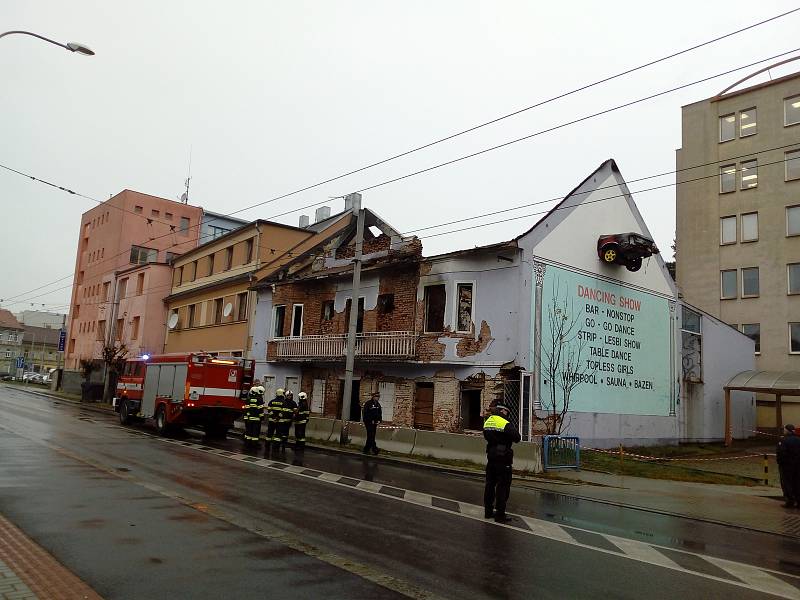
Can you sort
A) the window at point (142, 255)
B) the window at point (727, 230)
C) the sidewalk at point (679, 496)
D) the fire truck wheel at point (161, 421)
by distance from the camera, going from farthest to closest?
the window at point (142, 255)
the window at point (727, 230)
the fire truck wheel at point (161, 421)
the sidewalk at point (679, 496)

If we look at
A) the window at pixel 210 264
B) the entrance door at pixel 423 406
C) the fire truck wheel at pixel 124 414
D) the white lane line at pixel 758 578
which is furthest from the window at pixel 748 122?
the fire truck wheel at pixel 124 414

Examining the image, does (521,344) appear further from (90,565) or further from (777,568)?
(90,565)

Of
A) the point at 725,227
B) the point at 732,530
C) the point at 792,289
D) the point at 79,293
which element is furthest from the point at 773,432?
the point at 79,293

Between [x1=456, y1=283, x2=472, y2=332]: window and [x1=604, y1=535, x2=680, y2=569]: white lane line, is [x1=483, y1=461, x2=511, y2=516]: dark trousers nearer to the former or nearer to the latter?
[x1=604, y1=535, x2=680, y2=569]: white lane line

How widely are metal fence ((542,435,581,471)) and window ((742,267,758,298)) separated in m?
26.1

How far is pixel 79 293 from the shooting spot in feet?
194

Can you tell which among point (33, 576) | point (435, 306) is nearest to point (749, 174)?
point (435, 306)

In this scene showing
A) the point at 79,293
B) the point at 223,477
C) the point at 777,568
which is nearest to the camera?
the point at 777,568

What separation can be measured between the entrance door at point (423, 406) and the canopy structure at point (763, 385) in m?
13.9

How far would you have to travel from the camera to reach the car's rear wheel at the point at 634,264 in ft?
78.1

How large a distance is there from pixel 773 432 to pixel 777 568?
30.4 m

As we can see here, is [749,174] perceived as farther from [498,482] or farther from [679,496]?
[498,482]

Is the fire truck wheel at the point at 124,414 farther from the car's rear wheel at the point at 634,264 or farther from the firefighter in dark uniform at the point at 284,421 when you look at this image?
the car's rear wheel at the point at 634,264

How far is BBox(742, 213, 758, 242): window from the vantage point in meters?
36.9
